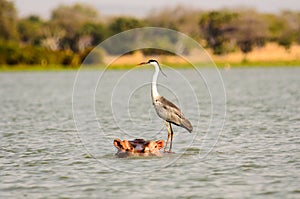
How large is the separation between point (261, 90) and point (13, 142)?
1236 inches

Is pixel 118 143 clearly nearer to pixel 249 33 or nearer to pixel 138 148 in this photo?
pixel 138 148

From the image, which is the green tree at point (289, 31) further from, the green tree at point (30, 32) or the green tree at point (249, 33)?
the green tree at point (30, 32)

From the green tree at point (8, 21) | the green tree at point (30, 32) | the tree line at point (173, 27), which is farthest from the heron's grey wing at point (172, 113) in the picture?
the green tree at point (30, 32)

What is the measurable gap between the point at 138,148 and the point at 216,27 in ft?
381

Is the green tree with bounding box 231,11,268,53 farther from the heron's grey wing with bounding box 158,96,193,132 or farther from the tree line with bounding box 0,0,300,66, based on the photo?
the heron's grey wing with bounding box 158,96,193,132

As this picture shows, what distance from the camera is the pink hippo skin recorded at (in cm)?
1839

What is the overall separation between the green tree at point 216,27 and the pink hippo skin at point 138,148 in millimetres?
111391

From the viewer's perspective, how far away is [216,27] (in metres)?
133

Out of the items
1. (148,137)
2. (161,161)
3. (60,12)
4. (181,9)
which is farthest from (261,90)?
(60,12)

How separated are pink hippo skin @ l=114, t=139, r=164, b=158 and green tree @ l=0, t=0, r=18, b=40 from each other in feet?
382

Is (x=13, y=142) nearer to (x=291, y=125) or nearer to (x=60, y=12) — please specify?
(x=291, y=125)

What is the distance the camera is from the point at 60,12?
16300 cm

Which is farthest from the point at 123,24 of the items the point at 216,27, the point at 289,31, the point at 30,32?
the point at 289,31

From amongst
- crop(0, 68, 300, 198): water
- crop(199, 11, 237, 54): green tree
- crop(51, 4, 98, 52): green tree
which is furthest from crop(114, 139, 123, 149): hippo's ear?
crop(51, 4, 98, 52): green tree
